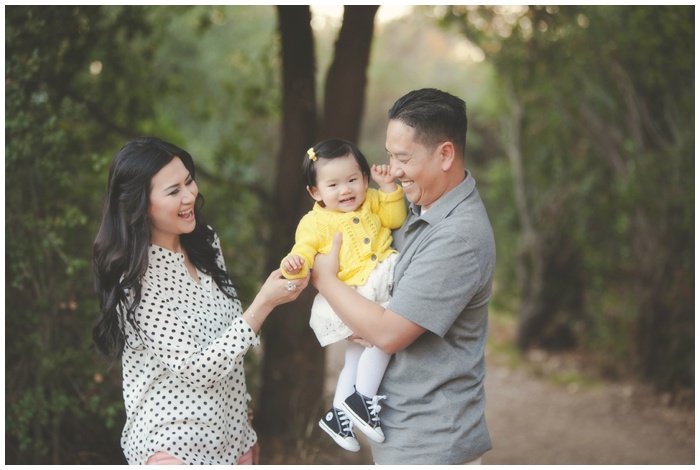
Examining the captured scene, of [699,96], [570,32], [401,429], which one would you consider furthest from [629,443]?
[401,429]

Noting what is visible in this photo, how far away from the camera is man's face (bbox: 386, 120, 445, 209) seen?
2350 mm

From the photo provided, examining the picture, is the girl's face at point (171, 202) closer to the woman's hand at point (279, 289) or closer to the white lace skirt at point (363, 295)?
the woman's hand at point (279, 289)

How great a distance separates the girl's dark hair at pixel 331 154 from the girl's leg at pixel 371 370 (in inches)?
23.7

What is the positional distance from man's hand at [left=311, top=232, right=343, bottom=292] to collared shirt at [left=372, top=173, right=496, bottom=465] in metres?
0.20

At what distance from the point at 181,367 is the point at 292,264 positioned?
1.48 feet

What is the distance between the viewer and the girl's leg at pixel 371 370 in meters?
2.40

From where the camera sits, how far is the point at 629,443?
6414 millimetres

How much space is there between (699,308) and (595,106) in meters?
3.68

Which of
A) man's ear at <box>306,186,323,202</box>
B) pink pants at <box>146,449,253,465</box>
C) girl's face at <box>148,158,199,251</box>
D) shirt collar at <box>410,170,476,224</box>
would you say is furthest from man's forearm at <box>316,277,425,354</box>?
pink pants at <box>146,449,253,465</box>

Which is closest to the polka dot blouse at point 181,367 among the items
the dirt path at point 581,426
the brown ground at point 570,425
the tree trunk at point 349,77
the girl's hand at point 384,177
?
the girl's hand at point 384,177

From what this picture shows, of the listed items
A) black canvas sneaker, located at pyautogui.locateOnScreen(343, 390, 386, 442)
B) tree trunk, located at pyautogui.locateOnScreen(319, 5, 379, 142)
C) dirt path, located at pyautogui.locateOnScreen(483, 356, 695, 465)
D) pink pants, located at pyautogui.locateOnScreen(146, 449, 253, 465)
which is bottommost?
dirt path, located at pyautogui.locateOnScreen(483, 356, 695, 465)

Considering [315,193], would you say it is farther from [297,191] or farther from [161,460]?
[297,191]

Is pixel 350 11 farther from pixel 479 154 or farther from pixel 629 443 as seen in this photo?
pixel 479 154

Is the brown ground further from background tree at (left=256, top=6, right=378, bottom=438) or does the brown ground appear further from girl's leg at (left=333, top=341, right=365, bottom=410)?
girl's leg at (left=333, top=341, right=365, bottom=410)
